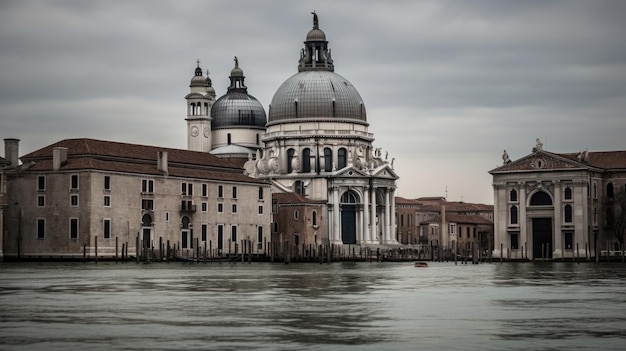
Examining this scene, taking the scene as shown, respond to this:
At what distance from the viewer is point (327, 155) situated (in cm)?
10200

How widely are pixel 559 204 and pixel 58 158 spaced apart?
35385mm

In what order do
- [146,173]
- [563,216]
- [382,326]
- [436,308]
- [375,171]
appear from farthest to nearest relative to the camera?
1. [375,171]
2. [563,216]
3. [146,173]
4. [436,308]
5. [382,326]

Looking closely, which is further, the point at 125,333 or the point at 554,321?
the point at 554,321

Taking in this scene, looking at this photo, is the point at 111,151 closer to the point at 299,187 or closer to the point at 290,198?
the point at 290,198

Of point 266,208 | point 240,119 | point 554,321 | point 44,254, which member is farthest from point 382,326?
point 240,119

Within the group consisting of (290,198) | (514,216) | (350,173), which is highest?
(350,173)

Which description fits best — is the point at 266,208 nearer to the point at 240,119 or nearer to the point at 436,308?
the point at 240,119

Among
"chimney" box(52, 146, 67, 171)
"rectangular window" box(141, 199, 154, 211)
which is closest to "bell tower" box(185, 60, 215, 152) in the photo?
"rectangular window" box(141, 199, 154, 211)

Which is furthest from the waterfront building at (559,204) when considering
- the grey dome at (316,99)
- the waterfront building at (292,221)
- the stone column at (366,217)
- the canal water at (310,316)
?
the canal water at (310,316)

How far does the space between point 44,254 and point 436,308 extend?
46.2 m

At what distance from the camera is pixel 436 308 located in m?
29.3

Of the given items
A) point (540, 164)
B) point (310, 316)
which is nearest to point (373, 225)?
point (540, 164)

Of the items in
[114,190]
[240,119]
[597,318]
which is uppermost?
[240,119]

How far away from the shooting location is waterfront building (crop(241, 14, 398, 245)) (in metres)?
99.6
